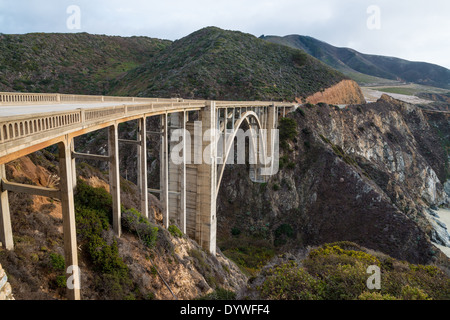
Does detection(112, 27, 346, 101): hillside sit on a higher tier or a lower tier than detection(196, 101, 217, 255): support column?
higher

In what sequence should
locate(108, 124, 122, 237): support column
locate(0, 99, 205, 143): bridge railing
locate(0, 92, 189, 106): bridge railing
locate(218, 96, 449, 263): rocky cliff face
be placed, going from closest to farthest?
locate(0, 99, 205, 143): bridge railing → locate(108, 124, 122, 237): support column → locate(0, 92, 189, 106): bridge railing → locate(218, 96, 449, 263): rocky cliff face

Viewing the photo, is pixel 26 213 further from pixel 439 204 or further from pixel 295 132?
pixel 439 204

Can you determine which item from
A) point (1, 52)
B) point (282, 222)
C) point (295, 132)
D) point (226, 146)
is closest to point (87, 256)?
point (226, 146)

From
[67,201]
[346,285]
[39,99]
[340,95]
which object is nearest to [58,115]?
[67,201]

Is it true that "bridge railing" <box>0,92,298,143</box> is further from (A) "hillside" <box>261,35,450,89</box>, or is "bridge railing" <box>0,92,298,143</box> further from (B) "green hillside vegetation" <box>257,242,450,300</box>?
(A) "hillside" <box>261,35,450,89</box>

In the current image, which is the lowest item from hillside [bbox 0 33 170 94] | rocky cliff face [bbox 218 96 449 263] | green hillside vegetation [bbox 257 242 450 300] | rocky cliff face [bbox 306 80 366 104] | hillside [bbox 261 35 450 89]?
rocky cliff face [bbox 218 96 449 263]

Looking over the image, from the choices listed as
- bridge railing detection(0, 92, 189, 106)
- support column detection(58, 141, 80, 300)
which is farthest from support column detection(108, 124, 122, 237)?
bridge railing detection(0, 92, 189, 106)

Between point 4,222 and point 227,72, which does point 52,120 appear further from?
point 227,72
